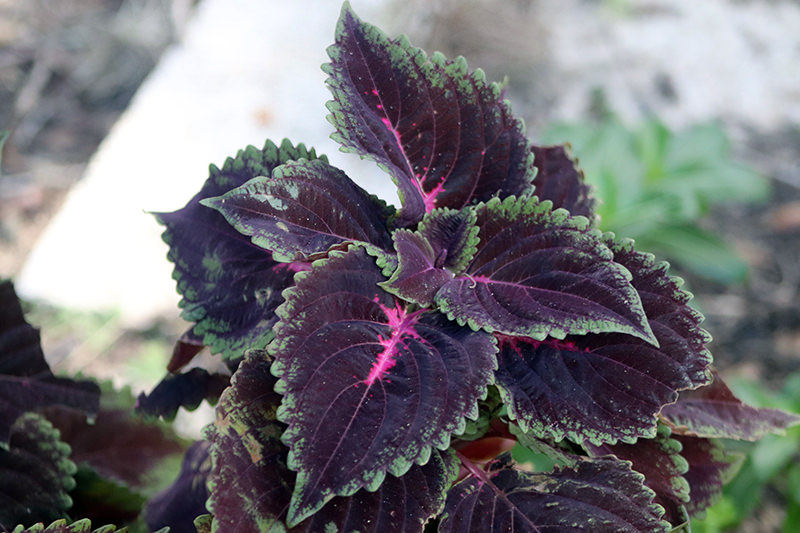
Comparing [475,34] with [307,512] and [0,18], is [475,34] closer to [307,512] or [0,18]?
[0,18]

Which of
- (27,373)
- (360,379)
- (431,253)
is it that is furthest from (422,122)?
(27,373)

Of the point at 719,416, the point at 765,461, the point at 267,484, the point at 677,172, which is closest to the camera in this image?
the point at 267,484

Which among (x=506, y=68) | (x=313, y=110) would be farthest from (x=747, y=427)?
(x=506, y=68)

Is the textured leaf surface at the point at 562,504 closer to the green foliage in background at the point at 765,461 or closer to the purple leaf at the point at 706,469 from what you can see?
the purple leaf at the point at 706,469

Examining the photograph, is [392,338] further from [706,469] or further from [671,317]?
[706,469]

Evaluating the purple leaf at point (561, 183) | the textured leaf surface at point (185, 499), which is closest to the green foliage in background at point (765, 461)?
the purple leaf at point (561, 183)

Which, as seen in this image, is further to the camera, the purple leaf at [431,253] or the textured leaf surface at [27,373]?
the textured leaf surface at [27,373]
